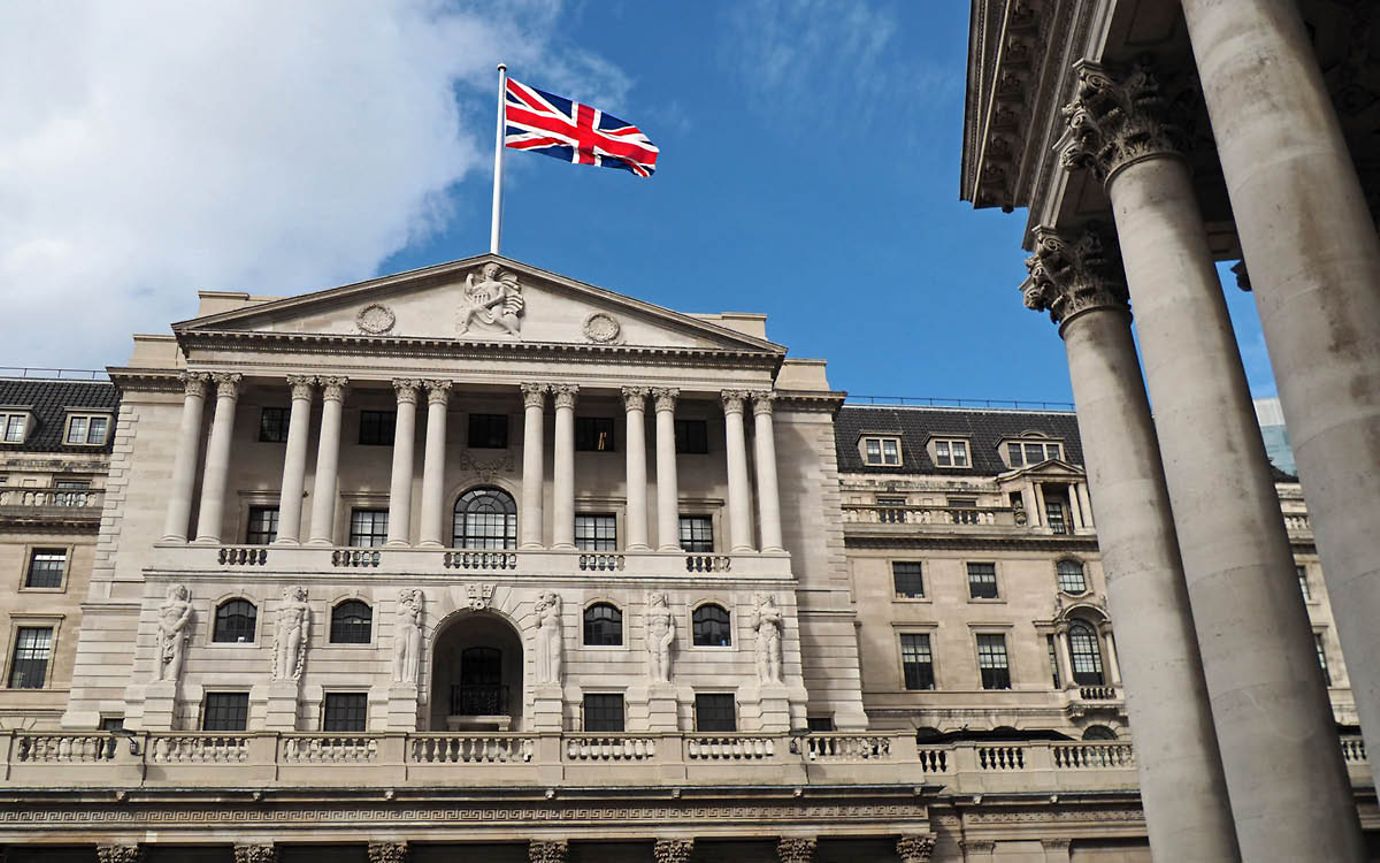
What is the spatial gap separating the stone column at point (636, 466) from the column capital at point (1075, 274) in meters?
31.3

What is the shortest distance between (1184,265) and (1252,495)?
3.63 meters

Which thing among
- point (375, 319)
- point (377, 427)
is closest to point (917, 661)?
point (377, 427)

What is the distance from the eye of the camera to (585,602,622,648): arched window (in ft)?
168

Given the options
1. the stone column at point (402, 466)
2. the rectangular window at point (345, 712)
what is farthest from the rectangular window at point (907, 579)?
the rectangular window at point (345, 712)

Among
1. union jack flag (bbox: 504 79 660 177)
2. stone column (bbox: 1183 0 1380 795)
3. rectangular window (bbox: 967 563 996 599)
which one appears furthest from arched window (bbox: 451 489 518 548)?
stone column (bbox: 1183 0 1380 795)

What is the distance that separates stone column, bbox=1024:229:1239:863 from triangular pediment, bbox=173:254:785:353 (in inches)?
1343

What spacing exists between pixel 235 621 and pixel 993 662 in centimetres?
3936

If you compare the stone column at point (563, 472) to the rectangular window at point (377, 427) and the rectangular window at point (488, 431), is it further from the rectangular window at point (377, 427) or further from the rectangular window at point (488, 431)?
the rectangular window at point (377, 427)

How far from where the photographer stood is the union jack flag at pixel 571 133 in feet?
189

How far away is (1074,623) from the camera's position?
233 ft

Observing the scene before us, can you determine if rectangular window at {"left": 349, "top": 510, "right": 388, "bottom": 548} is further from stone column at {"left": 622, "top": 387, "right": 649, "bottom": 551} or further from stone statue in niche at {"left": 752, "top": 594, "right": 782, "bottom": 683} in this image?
stone statue in niche at {"left": 752, "top": 594, "right": 782, "bottom": 683}

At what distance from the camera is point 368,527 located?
182 feet

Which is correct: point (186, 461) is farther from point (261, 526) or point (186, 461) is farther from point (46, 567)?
point (46, 567)

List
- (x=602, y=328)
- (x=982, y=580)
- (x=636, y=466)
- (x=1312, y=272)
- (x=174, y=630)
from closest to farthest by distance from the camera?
(x=1312, y=272) < (x=174, y=630) < (x=636, y=466) < (x=602, y=328) < (x=982, y=580)
